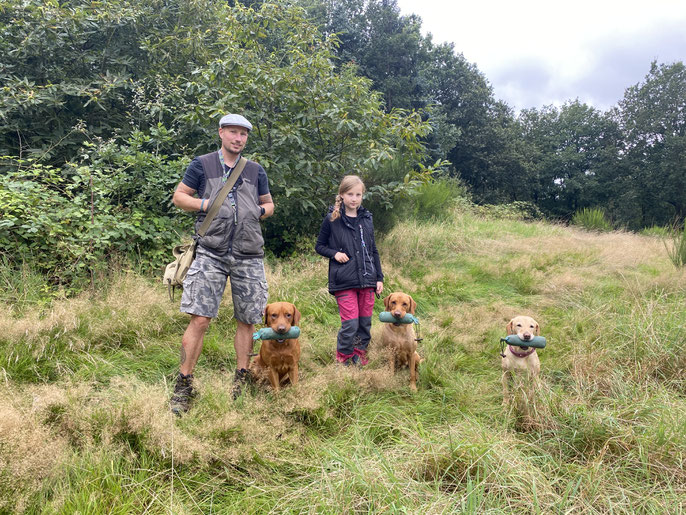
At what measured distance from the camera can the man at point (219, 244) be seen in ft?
9.09

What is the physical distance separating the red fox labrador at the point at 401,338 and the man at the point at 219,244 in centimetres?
119

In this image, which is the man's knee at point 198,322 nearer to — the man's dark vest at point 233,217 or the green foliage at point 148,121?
the man's dark vest at point 233,217

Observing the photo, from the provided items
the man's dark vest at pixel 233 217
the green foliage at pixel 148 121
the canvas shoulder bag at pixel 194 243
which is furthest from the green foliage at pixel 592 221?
the canvas shoulder bag at pixel 194 243

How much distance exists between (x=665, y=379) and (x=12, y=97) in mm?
8137

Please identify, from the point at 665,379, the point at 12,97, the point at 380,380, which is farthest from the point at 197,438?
the point at 12,97

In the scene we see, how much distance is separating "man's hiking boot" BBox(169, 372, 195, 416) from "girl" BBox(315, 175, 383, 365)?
1282 millimetres

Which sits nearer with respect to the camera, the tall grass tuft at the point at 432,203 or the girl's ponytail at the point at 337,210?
the girl's ponytail at the point at 337,210

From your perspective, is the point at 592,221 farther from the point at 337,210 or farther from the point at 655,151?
the point at 655,151

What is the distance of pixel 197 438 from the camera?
2256 mm

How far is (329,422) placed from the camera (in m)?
2.66

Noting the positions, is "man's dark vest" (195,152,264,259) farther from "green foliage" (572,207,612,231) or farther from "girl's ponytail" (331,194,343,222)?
"green foliage" (572,207,612,231)

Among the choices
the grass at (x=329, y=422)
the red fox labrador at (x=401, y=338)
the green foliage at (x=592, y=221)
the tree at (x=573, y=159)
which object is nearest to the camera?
the grass at (x=329, y=422)

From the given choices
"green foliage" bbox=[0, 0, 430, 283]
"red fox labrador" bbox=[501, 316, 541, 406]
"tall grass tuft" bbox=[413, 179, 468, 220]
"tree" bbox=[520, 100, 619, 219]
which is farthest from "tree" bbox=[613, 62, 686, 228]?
"red fox labrador" bbox=[501, 316, 541, 406]

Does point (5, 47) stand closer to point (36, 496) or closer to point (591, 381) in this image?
point (36, 496)
